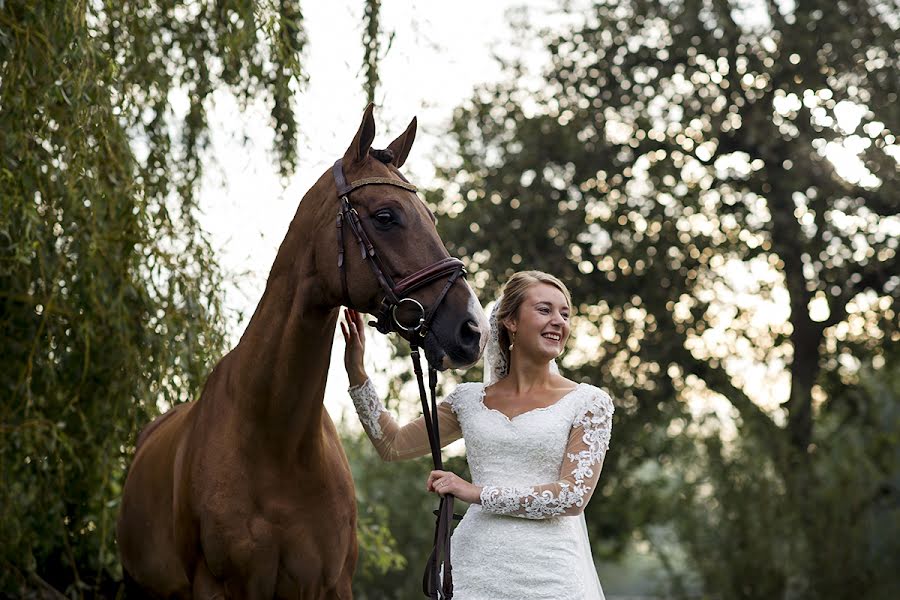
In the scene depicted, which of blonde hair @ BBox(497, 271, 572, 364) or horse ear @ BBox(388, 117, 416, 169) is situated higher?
horse ear @ BBox(388, 117, 416, 169)

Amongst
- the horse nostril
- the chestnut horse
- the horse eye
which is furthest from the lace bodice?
the horse eye

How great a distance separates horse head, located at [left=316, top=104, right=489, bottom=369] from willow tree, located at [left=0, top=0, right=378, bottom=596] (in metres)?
1.59

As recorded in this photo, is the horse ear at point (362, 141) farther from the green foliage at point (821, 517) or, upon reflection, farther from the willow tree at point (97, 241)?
the green foliage at point (821, 517)

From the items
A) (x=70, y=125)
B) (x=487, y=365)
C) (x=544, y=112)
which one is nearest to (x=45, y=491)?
(x=70, y=125)

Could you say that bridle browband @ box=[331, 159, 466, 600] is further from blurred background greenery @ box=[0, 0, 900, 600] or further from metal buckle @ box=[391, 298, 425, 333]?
blurred background greenery @ box=[0, 0, 900, 600]

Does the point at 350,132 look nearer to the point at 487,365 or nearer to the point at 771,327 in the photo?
the point at 487,365

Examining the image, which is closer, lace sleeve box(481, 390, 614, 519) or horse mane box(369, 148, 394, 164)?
lace sleeve box(481, 390, 614, 519)

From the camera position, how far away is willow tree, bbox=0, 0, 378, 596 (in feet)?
14.5

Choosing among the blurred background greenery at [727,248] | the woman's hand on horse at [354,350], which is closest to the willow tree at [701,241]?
the blurred background greenery at [727,248]

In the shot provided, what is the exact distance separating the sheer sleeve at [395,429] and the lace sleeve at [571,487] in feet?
1.32

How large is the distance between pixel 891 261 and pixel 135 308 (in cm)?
776

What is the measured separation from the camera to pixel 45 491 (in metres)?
5.34

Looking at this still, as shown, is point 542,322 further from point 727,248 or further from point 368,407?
point 727,248

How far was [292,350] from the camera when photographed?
332 centimetres
